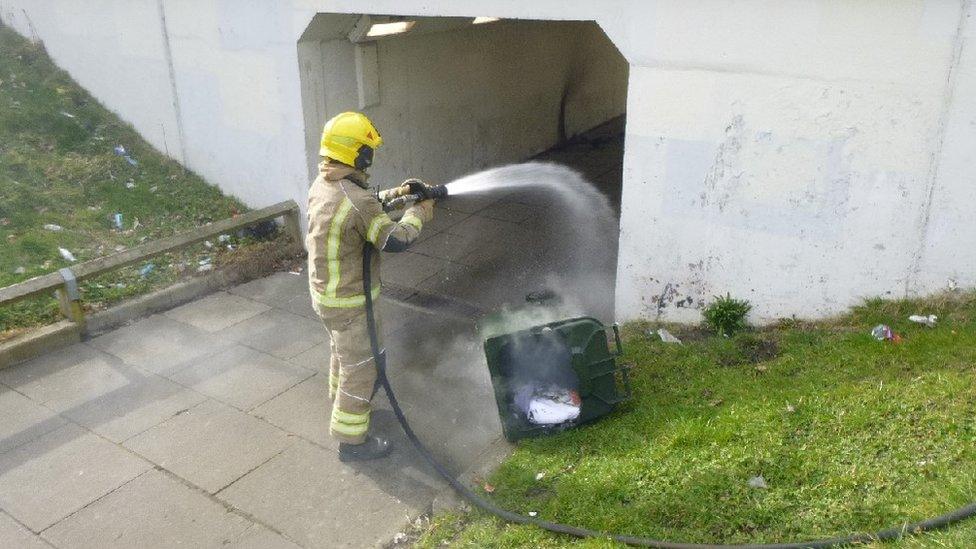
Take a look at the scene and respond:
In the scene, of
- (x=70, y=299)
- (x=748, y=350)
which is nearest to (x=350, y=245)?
(x=748, y=350)

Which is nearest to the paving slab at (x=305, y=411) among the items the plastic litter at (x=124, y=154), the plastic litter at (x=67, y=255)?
the plastic litter at (x=67, y=255)

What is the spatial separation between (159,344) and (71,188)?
3.06 m

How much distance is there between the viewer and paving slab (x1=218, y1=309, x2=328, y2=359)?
20.5 feet

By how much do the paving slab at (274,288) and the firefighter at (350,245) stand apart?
8.17 ft

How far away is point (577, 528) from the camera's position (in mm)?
3805

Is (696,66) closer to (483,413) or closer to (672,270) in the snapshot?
(672,270)

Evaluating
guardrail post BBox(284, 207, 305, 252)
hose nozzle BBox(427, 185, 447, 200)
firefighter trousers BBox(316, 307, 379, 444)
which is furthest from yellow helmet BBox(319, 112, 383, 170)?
guardrail post BBox(284, 207, 305, 252)

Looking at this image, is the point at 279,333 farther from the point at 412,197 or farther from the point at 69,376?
the point at 412,197

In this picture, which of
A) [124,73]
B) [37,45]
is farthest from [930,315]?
[37,45]

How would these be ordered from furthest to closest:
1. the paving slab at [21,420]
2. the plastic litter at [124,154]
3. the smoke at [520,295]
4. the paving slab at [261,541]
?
the plastic litter at [124,154] → the paving slab at [21,420] → the smoke at [520,295] → the paving slab at [261,541]

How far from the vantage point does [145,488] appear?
14.8ft

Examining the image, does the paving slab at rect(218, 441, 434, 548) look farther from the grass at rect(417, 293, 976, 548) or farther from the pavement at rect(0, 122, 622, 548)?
the grass at rect(417, 293, 976, 548)

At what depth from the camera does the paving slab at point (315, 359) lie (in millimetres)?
5898

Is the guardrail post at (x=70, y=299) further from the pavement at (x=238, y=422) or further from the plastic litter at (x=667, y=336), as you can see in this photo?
the plastic litter at (x=667, y=336)
